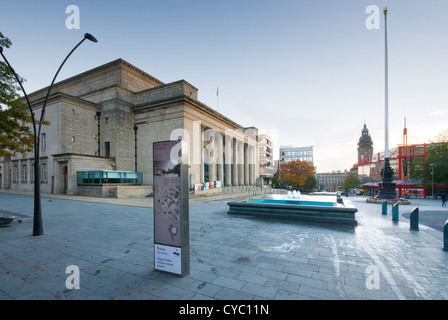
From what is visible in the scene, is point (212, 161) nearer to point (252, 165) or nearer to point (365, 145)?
point (252, 165)

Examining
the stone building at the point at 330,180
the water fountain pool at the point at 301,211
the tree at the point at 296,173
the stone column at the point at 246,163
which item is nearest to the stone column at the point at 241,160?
the stone column at the point at 246,163

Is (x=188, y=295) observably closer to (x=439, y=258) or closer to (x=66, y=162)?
(x=439, y=258)

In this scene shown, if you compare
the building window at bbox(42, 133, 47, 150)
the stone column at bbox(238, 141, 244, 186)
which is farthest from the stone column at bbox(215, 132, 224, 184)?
the building window at bbox(42, 133, 47, 150)

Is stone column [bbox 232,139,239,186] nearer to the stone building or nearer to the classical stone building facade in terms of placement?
the classical stone building facade

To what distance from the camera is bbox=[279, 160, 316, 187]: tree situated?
218 feet

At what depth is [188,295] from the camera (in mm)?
4367

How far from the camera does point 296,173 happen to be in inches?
2667

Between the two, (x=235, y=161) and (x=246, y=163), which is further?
(x=246, y=163)

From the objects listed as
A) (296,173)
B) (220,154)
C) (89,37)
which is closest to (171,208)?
(89,37)

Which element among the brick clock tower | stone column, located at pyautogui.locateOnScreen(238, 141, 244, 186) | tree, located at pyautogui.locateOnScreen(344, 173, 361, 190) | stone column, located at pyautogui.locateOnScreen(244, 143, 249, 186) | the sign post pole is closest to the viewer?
the sign post pole

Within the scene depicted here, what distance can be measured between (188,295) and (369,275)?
437cm

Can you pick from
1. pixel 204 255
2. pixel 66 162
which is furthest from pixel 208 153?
pixel 204 255

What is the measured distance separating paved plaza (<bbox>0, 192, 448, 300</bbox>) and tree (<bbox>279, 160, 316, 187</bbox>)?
57639 millimetres

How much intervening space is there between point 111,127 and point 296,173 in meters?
53.5
